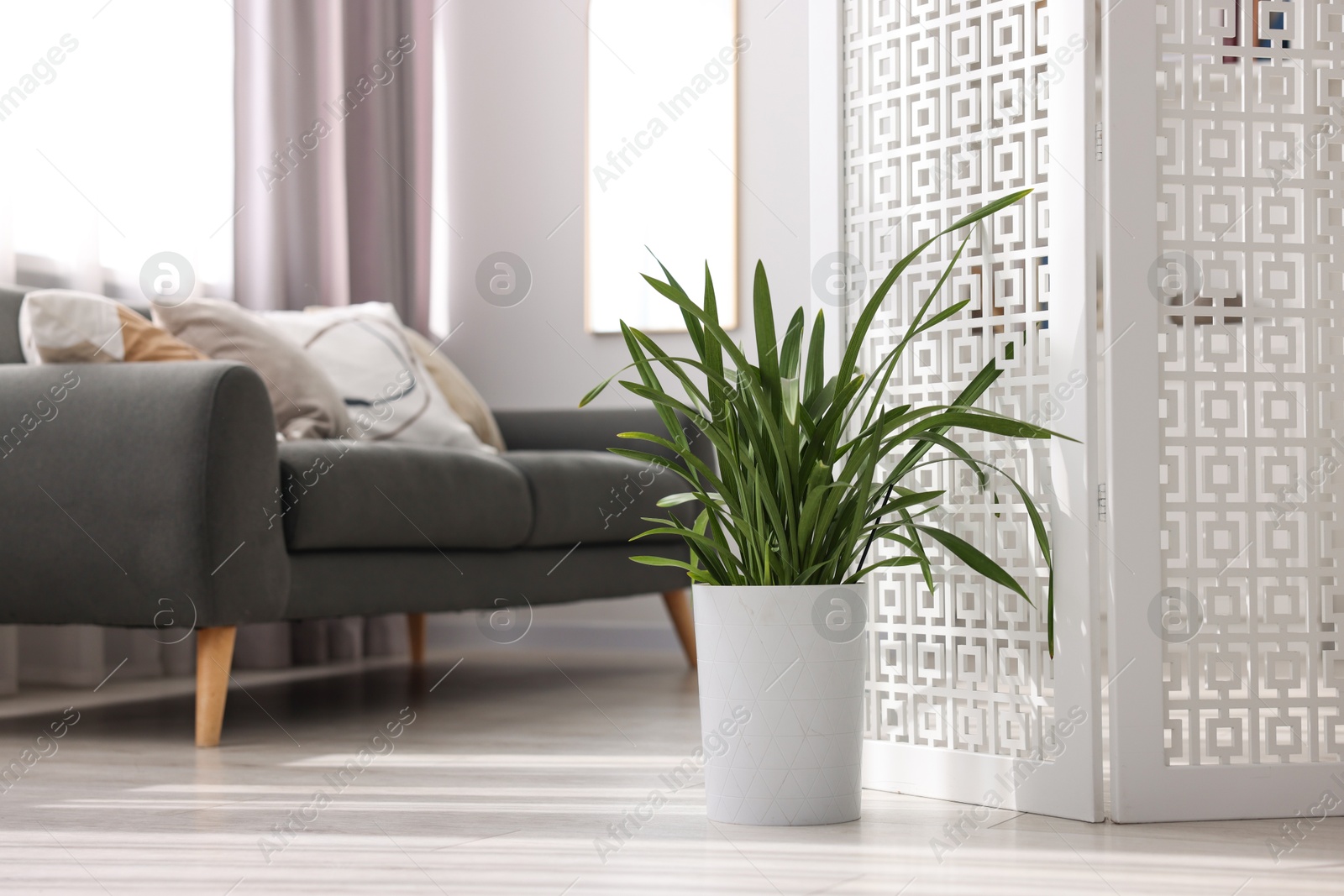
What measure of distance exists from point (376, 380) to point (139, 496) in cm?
98

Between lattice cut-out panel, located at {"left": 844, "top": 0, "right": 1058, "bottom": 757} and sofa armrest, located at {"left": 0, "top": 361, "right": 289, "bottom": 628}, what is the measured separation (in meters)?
0.97

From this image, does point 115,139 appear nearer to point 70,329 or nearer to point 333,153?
point 333,153

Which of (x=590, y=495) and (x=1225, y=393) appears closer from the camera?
(x=1225, y=393)

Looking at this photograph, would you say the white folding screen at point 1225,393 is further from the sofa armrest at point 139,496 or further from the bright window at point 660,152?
Answer: the bright window at point 660,152

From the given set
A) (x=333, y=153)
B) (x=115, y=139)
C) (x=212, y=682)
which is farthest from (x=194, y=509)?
(x=333, y=153)

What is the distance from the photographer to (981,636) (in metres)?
1.66

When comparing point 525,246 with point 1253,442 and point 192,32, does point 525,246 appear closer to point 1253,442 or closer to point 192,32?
point 192,32

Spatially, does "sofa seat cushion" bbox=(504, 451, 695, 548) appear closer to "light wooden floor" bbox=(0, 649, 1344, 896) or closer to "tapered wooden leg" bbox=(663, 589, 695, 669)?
"tapered wooden leg" bbox=(663, 589, 695, 669)

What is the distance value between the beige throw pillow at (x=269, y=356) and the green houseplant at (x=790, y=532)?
122cm

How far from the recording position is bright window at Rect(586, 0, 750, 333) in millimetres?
3713

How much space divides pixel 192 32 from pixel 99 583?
5.31 feet

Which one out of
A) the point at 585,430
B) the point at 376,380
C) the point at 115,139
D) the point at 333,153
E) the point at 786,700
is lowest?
the point at 786,700

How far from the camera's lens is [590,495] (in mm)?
2793

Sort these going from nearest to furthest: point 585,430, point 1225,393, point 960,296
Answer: point 1225,393 < point 960,296 < point 585,430
